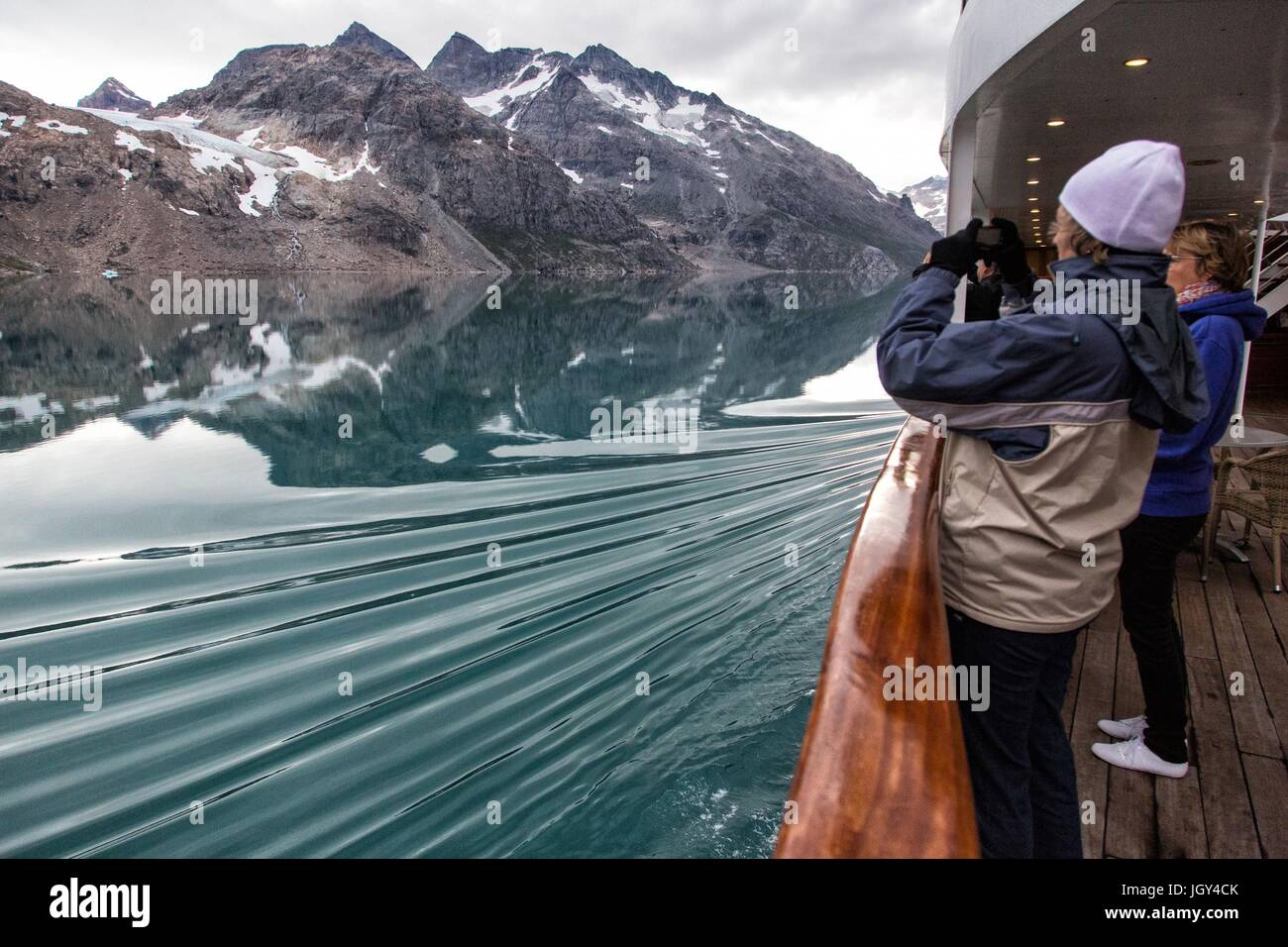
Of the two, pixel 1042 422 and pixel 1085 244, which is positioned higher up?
pixel 1085 244

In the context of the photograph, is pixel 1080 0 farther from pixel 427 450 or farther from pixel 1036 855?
pixel 427 450

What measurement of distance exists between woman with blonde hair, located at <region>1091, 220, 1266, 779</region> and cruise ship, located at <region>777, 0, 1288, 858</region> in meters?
0.47

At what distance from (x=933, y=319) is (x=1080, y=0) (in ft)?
9.61

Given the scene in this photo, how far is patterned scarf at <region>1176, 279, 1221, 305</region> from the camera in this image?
8.35ft

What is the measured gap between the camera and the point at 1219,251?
98.7 inches

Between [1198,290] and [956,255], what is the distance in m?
1.34

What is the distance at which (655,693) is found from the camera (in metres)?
3.88

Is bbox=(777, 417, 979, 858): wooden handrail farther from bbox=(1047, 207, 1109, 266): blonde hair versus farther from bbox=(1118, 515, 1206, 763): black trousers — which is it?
bbox=(1118, 515, 1206, 763): black trousers

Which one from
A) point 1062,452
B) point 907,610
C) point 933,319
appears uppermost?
point 933,319

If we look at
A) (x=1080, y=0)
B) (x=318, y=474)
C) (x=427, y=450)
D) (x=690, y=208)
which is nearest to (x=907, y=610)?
(x=1080, y=0)

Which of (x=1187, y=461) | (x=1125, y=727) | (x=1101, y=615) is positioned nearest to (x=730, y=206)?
(x=1101, y=615)

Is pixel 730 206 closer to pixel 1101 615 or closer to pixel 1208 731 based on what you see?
pixel 1101 615

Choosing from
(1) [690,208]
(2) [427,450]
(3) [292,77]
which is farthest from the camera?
(1) [690,208]

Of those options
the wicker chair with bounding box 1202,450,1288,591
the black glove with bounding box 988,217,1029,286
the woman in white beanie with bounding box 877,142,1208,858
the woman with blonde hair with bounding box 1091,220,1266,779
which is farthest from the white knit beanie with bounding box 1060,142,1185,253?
the wicker chair with bounding box 1202,450,1288,591
